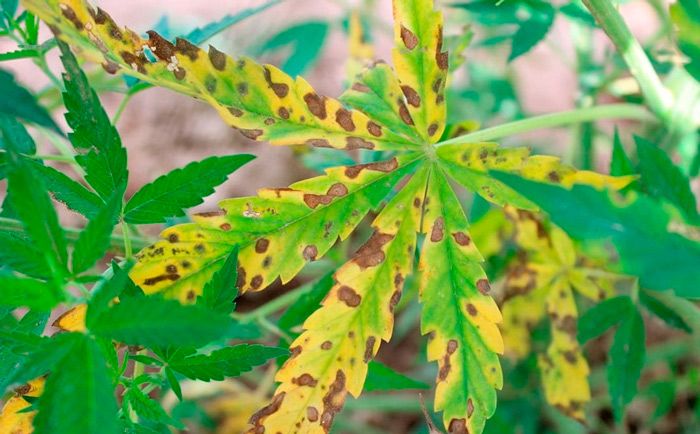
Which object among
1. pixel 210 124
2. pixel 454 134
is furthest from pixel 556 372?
pixel 210 124

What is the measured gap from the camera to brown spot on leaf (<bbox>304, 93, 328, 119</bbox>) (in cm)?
69

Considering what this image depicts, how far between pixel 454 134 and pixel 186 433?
0.91m

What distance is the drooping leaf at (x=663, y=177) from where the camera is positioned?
770 millimetres

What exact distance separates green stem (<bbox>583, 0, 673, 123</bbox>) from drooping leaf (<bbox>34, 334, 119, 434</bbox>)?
543mm

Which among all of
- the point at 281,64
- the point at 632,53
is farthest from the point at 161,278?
the point at 281,64

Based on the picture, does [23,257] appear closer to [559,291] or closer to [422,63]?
[422,63]

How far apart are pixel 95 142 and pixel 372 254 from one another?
0.87 ft

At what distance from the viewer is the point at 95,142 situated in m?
0.64

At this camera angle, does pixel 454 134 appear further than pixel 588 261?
No

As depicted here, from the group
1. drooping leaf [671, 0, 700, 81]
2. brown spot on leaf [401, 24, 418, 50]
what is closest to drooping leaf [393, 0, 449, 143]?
brown spot on leaf [401, 24, 418, 50]

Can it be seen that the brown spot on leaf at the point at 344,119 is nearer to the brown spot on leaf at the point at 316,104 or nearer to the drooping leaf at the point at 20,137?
the brown spot on leaf at the point at 316,104

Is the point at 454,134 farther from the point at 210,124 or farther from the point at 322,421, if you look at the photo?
the point at 210,124

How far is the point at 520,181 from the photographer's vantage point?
536 mm

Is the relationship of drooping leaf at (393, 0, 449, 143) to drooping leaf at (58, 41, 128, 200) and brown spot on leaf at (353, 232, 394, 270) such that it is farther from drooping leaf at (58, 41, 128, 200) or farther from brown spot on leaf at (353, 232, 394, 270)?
drooping leaf at (58, 41, 128, 200)
